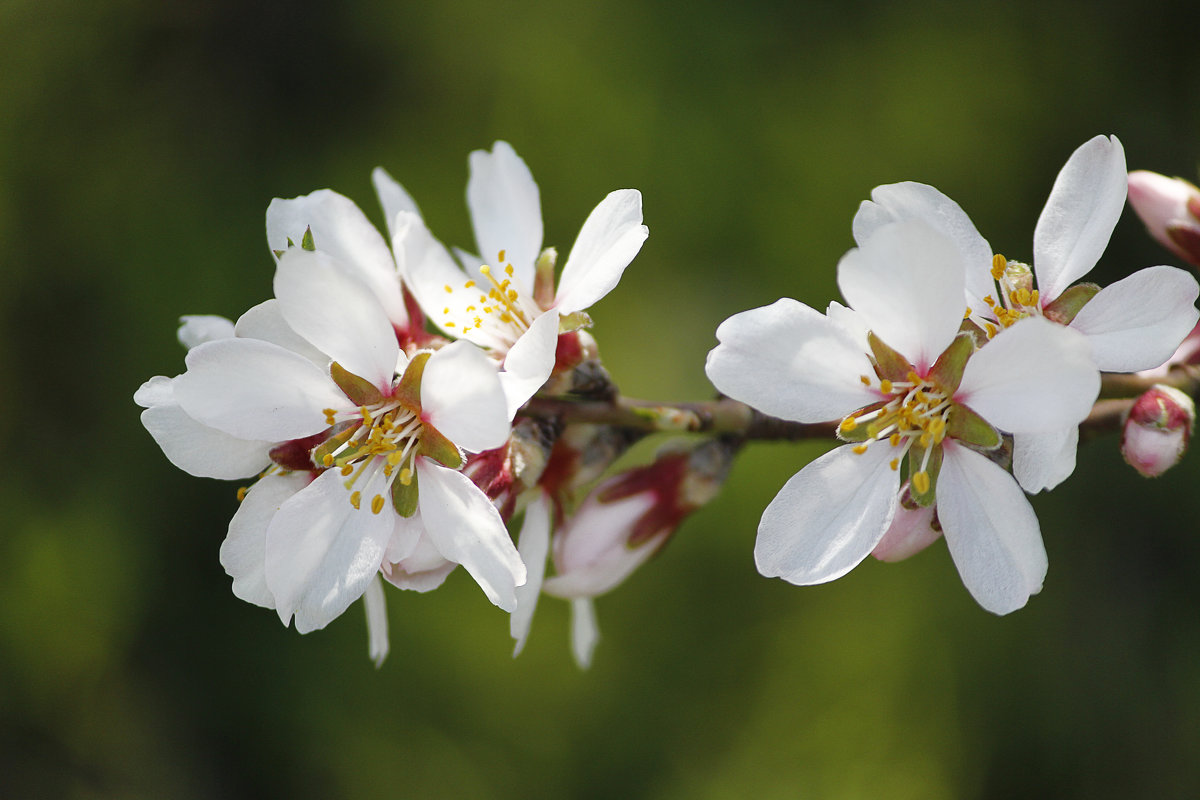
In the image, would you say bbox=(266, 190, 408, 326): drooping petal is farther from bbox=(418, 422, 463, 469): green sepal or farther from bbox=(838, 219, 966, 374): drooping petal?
bbox=(838, 219, 966, 374): drooping petal

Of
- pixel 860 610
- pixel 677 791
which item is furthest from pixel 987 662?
pixel 677 791

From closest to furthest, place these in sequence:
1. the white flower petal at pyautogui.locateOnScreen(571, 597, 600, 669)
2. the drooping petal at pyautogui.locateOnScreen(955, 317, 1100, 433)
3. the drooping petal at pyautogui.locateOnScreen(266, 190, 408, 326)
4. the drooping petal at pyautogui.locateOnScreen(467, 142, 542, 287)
Answer: the drooping petal at pyautogui.locateOnScreen(955, 317, 1100, 433), the drooping petal at pyautogui.locateOnScreen(266, 190, 408, 326), the drooping petal at pyautogui.locateOnScreen(467, 142, 542, 287), the white flower petal at pyautogui.locateOnScreen(571, 597, 600, 669)

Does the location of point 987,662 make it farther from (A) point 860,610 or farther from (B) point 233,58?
(B) point 233,58

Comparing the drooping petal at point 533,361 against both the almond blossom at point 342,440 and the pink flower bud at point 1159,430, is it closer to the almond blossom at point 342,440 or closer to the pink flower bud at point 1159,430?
the almond blossom at point 342,440

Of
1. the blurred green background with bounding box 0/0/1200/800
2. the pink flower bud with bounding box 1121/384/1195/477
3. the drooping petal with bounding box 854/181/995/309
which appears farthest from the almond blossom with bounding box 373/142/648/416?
the blurred green background with bounding box 0/0/1200/800

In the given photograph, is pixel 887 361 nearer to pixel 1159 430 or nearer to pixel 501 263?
pixel 1159 430

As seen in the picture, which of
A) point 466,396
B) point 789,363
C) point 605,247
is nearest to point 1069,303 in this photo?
point 789,363
